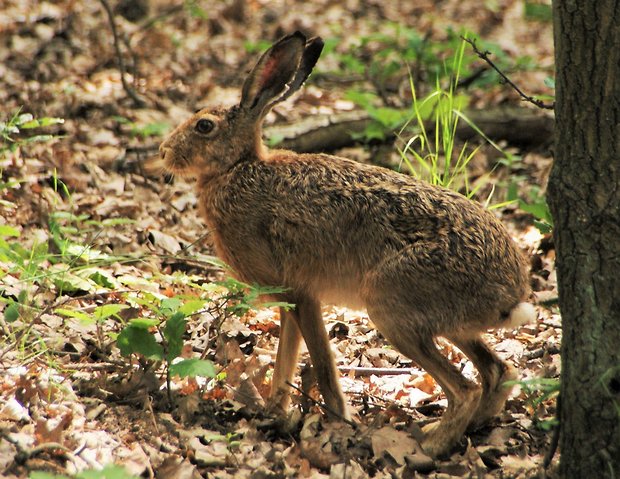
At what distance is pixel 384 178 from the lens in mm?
5398

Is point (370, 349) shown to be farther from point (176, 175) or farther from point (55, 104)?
point (55, 104)

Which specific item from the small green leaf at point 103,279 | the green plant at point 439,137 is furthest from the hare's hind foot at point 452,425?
the small green leaf at point 103,279

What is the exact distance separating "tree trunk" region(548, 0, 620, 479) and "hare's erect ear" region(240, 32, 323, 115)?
2234mm

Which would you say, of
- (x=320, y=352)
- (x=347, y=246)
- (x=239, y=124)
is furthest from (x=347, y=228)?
(x=239, y=124)

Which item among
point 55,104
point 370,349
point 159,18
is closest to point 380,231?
point 370,349

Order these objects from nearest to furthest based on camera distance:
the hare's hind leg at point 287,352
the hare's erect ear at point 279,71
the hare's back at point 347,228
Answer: the hare's back at point 347,228 → the hare's hind leg at point 287,352 → the hare's erect ear at point 279,71

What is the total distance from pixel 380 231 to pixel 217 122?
146cm

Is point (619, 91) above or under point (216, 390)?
above

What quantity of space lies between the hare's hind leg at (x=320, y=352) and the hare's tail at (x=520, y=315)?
1067mm

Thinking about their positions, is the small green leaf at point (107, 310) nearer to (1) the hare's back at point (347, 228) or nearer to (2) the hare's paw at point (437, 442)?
(1) the hare's back at point (347, 228)

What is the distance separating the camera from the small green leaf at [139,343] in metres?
4.61

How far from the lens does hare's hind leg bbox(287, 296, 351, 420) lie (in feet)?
16.8

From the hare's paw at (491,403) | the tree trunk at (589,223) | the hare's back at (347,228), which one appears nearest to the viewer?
the tree trunk at (589,223)

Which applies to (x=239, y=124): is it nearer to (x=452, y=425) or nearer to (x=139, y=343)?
(x=139, y=343)
